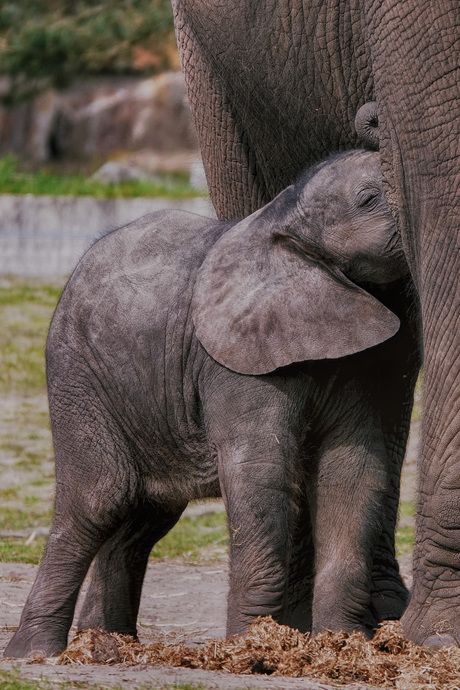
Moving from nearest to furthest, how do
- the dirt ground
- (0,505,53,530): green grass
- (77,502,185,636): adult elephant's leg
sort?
the dirt ground → (77,502,185,636): adult elephant's leg → (0,505,53,530): green grass

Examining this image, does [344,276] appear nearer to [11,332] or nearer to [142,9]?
[11,332]

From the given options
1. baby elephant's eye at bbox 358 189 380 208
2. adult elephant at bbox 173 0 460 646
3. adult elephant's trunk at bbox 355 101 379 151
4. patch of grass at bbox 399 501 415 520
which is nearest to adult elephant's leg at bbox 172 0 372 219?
adult elephant at bbox 173 0 460 646

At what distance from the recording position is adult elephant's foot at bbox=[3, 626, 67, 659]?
4469mm

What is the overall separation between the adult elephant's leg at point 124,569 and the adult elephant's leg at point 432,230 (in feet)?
4.20

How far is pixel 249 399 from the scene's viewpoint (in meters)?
4.21

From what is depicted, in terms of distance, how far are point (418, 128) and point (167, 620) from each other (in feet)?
8.27

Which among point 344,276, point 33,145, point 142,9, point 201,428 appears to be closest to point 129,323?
point 201,428

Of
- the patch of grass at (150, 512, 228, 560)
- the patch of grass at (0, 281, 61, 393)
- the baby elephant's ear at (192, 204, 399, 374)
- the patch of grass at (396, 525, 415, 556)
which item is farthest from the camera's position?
the patch of grass at (0, 281, 61, 393)

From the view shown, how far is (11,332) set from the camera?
10.9 m

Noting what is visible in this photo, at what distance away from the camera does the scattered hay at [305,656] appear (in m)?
3.65

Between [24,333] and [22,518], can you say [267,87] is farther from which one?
[24,333]

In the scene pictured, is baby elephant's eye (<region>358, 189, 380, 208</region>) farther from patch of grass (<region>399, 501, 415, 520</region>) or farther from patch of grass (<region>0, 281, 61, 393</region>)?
patch of grass (<region>0, 281, 61, 393</region>)

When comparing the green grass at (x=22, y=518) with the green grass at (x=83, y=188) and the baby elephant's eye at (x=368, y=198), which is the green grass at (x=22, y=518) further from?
the green grass at (x=83, y=188)

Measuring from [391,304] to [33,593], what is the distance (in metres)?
1.50
